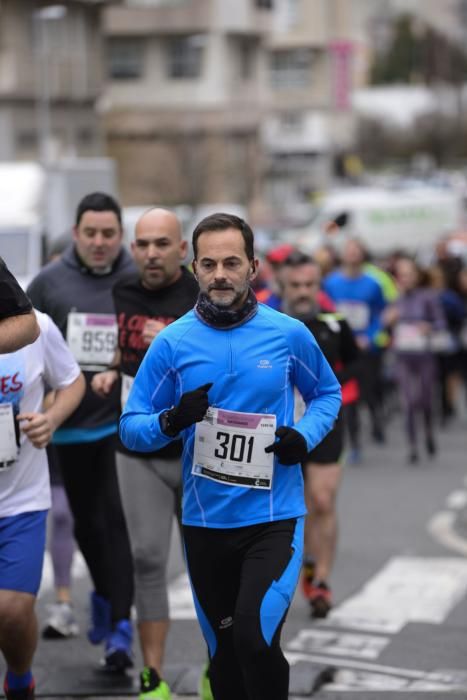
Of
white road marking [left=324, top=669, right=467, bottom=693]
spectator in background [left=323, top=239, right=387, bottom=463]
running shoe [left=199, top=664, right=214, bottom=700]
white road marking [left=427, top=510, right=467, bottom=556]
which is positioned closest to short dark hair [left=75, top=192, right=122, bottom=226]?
running shoe [left=199, top=664, right=214, bottom=700]

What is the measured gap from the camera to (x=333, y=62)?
81688 mm

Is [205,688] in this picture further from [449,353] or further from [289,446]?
[449,353]

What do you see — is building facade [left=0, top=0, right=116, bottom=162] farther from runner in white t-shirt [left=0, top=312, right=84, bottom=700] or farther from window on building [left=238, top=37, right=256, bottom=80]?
runner in white t-shirt [left=0, top=312, right=84, bottom=700]

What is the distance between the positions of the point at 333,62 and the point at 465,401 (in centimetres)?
6019

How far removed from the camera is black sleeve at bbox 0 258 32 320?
5.65 m

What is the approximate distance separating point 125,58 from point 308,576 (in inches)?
2353

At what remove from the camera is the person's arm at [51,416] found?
623 cm

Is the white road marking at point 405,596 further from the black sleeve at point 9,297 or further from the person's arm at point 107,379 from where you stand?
the black sleeve at point 9,297

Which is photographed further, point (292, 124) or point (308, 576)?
point (292, 124)

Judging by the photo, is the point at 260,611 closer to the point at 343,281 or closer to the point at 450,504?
the point at 450,504

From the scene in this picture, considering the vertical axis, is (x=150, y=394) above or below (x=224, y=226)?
below

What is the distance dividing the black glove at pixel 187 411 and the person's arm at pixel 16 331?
0.56 metres

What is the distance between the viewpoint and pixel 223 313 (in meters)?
5.70

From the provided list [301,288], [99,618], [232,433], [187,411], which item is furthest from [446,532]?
[187,411]
